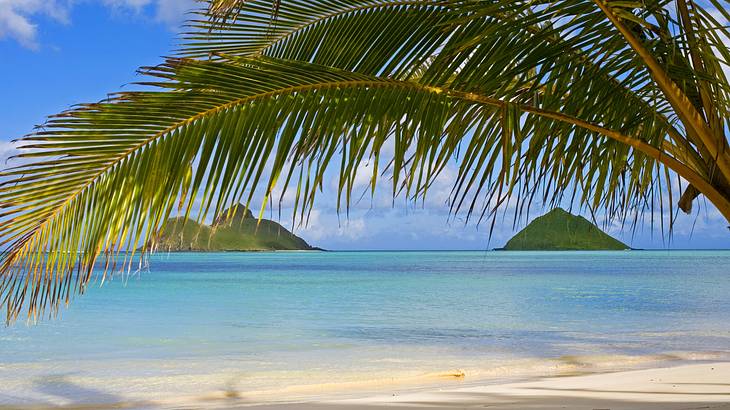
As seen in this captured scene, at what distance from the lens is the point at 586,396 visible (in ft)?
18.6

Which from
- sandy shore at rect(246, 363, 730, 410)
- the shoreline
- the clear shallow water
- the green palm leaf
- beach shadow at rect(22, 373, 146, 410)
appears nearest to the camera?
the green palm leaf

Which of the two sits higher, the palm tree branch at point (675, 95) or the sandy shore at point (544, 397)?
the palm tree branch at point (675, 95)

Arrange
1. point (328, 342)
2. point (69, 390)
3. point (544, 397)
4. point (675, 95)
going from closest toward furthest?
point (675, 95)
point (544, 397)
point (69, 390)
point (328, 342)

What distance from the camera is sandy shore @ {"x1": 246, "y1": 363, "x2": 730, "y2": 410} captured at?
201 inches

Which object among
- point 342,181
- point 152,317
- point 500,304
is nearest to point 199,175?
point 342,181

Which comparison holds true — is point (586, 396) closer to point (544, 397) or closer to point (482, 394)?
point (544, 397)

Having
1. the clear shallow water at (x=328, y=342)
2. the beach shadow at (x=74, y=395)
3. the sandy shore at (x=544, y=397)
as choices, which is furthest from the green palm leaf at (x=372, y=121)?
the beach shadow at (x=74, y=395)

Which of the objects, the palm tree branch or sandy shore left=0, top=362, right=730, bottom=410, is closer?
the palm tree branch

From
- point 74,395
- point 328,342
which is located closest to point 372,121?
point 74,395

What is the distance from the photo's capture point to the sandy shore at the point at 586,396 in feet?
16.8

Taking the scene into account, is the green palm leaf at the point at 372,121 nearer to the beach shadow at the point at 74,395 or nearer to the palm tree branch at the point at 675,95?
the palm tree branch at the point at 675,95

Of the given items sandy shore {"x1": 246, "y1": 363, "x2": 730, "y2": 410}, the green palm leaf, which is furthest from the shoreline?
the green palm leaf

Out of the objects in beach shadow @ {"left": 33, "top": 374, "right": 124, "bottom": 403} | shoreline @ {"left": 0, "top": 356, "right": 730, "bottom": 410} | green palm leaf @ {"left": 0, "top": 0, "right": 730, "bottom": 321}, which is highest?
green palm leaf @ {"left": 0, "top": 0, "right": 730, "bottom": 321}

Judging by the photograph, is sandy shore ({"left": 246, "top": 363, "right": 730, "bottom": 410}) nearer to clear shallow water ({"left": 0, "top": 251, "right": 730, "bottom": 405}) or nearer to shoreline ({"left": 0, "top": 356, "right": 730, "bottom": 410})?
shoreline ({"left": 0, "top": 356, "right": 730, "bottom": 410})
